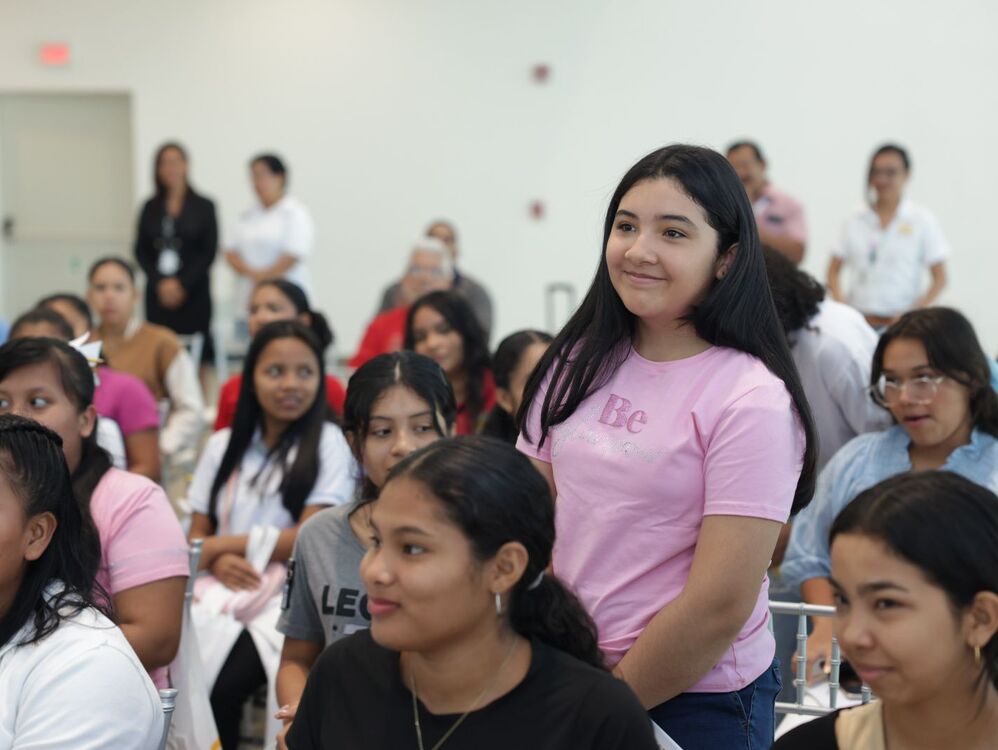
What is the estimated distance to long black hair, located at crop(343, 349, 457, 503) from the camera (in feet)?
8.04

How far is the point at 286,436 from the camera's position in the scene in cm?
338

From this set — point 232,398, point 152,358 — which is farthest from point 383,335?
point 232,398

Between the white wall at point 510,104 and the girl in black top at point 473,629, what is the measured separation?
7457 mm

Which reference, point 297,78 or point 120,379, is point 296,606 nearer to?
point 120,379

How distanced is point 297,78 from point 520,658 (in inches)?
319

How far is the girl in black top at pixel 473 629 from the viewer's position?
1471mm

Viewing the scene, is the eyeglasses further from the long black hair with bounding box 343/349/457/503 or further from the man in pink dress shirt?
the man in pink dress shirt

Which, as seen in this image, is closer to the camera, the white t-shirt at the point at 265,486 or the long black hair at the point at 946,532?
the long black hair at the point at 946,532

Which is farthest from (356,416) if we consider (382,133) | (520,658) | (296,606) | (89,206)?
(89,206)

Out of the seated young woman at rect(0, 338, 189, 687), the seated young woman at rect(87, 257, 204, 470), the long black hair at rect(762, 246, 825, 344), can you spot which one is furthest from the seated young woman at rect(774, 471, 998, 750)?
the seated young woman at rect(87, 257, 204, 470)

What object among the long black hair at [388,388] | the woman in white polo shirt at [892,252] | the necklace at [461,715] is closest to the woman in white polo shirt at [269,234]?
the woman in white polo shirt at [892,252]

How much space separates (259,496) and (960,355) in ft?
5.58

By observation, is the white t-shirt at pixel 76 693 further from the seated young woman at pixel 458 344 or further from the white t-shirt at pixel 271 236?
the white t-shirt at pixel 271 236

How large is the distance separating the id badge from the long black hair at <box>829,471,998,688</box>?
21.9ft
